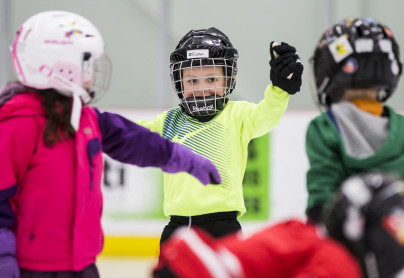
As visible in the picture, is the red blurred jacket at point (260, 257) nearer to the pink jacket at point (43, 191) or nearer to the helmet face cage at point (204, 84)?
the pink jacket at point (43, 191)

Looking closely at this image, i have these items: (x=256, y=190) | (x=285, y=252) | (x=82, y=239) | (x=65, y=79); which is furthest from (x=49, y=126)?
(x=256, y=190)

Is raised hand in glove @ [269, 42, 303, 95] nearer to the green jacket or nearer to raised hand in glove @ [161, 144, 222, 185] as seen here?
raised hand in glove @ [161, 144, 222, 185]

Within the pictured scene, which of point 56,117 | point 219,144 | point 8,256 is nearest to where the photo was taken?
point 8,256

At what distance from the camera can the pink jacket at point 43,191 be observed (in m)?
1.94

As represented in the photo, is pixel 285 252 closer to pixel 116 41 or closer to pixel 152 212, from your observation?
pixel 152 212

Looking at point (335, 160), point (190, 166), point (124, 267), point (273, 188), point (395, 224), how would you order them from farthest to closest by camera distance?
1. point (273, 188)
2. point (124, 267)
3. point (190, 166)
4. point (335, 160)
5. point (395, 224)

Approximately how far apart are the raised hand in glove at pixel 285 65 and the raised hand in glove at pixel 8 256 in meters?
1.09

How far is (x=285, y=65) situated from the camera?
244 cm

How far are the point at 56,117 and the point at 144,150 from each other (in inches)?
14.0

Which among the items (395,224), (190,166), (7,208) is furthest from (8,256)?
(395,224)

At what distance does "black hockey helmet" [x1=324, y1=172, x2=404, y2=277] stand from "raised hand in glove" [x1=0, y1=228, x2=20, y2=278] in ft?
2.92

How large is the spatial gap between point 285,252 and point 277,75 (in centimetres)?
113

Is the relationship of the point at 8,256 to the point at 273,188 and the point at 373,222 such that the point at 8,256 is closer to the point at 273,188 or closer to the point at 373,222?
the point at 373,222

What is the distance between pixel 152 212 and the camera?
5.58 meters
